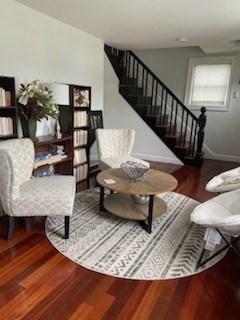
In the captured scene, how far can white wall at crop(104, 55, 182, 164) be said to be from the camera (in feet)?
19.0

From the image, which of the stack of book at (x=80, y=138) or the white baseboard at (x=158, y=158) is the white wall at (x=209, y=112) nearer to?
the white baseboard at (x=158, y=158)

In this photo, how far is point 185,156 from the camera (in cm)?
561

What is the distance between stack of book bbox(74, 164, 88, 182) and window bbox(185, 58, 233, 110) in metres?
3.36

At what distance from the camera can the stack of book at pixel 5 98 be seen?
2729 mm

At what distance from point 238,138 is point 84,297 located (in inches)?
208

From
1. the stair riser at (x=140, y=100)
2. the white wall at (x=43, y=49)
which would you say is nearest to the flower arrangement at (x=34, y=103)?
the white wall at (x=43, y=49)

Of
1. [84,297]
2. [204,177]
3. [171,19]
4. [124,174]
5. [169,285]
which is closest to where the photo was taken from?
[84,297]

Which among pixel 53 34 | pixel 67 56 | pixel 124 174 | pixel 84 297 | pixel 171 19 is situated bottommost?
pixel 84 297

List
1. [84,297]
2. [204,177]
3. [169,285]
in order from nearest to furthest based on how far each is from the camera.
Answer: [84,297], [169,285], [204,177]

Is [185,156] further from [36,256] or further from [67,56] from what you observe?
[36,256]

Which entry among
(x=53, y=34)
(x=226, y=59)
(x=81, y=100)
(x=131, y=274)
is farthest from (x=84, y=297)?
(x=226, y=59)

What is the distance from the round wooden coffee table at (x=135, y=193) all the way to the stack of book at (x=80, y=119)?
4.13 feet

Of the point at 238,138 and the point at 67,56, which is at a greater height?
the point at 67,56

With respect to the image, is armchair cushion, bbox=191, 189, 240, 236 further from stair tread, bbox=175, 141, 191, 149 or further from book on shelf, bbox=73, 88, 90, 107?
stair tread, bbox=175, 141, 191, 149
